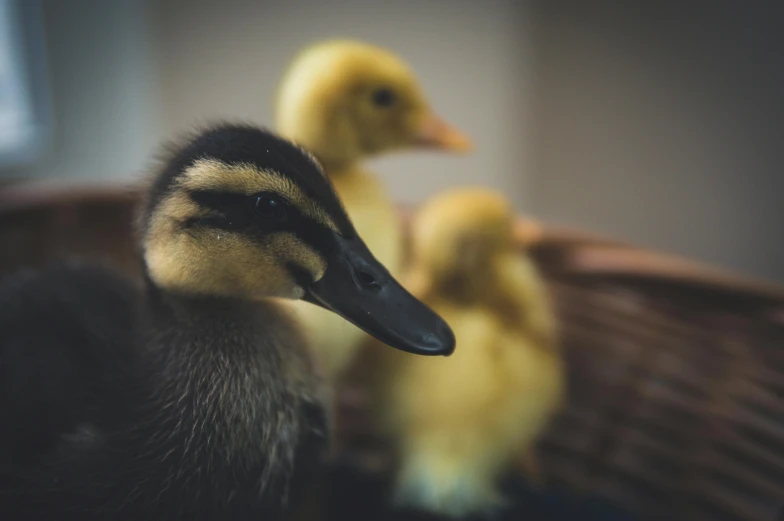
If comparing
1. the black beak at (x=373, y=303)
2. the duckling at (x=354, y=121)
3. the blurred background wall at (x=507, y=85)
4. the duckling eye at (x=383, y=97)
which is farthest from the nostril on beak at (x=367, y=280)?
the blurred background wall at (x=507, y=85)

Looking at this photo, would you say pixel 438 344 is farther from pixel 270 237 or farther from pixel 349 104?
pixel 349 104

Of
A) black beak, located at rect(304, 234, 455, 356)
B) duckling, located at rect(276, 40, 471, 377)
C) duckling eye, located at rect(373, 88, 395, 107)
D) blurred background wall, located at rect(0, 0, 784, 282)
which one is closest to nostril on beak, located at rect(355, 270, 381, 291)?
black beak, located at rect(304, 234, 455, 356)

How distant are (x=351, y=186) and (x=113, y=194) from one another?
361 millimetres

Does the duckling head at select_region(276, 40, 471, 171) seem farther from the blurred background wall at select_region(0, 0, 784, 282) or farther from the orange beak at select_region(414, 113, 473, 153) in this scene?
the blurred background wall at select_region(0, 0, 784, 282)

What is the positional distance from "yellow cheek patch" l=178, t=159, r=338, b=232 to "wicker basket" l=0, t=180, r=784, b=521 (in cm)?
31

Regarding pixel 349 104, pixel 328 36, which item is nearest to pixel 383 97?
pixel 349 104

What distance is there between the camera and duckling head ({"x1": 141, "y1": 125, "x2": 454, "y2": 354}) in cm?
46

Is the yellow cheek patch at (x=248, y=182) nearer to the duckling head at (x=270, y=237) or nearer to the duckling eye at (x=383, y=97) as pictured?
the duckling head at (x=270, y=237)

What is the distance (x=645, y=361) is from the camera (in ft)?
2.75

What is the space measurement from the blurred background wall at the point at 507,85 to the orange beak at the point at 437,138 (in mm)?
608

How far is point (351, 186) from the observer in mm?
725

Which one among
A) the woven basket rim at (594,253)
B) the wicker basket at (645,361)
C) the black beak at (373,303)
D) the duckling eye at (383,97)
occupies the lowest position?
the wicker basket at (645,361)

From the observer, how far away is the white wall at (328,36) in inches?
52.2

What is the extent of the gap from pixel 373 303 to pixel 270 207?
0.30 ft
